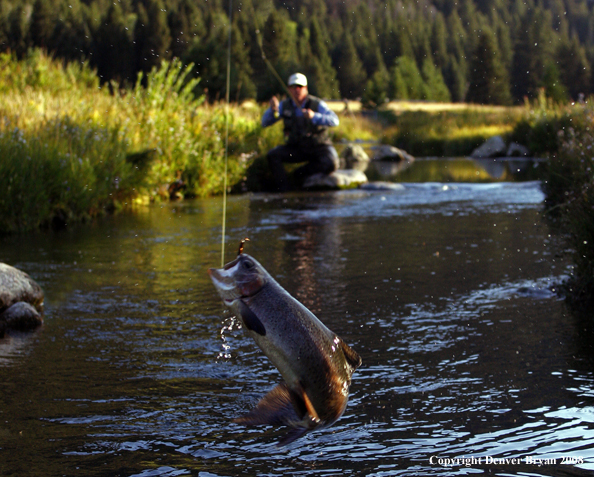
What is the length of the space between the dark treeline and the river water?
90.3 feet

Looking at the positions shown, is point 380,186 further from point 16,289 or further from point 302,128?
point 16,289

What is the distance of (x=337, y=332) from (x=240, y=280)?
2785 millimetres

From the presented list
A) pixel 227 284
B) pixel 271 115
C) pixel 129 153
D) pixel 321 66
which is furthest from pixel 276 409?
pixel 321 66

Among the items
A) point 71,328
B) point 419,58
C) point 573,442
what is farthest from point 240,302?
point 419,58

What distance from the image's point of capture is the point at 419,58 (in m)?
100

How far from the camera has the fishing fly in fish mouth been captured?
3027mm

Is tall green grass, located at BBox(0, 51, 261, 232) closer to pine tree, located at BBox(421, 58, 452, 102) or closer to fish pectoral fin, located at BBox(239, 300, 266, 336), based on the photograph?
fish pectoral fin, located at BBox(239, 300, 266, 336)

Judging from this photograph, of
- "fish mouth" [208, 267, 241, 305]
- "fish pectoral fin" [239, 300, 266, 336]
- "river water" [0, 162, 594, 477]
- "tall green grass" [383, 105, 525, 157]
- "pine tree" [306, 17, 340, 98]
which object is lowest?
"river water" [0, 162, 594, 477]

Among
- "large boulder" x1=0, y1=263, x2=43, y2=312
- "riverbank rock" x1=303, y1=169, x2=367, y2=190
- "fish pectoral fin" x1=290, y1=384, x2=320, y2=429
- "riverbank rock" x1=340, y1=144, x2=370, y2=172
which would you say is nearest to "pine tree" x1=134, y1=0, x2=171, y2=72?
"riverbank rock" x1=340, y1=144, x2=370, y2=172

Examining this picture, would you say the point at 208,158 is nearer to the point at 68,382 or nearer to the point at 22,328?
the point at 22,328

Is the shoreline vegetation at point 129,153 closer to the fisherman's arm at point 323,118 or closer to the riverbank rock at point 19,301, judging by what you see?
the fisherman's arm at point 323,118

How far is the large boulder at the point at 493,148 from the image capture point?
3308 cm

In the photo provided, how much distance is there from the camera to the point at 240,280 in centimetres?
308

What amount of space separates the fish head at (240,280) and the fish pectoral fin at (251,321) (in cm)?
8
